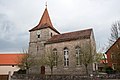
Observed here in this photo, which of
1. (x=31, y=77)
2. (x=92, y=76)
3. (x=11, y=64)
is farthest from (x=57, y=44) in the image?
(x=11, y=64)

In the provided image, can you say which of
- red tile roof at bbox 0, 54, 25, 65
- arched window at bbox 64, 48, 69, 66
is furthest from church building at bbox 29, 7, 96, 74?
red tile roof at bbox 0, 54, 25, 65

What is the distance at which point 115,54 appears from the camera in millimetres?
30344

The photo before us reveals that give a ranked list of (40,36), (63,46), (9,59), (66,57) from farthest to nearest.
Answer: (9,59) < (40,36) < (63,46) < (66,57)

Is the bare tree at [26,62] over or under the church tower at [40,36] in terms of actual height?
under

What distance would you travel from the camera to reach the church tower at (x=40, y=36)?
131 feet

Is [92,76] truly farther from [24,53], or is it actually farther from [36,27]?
[36,27]

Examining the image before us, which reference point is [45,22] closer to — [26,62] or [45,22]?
[45,22]

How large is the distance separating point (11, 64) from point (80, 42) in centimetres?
3073

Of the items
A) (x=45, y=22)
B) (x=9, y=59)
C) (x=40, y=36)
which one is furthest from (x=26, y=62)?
(x=9, y=59)

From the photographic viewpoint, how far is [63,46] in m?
35.8

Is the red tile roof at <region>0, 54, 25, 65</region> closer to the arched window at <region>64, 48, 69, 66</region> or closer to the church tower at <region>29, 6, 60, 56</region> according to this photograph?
the church tower at <region>29, 6, 60, 56</region>

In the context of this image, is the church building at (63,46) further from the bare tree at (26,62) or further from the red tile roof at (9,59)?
the red tile roof at (9,59)

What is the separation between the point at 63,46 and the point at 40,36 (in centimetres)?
754

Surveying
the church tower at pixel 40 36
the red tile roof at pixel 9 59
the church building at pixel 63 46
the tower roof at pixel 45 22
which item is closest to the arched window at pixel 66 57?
the church building at pixel 63 46
